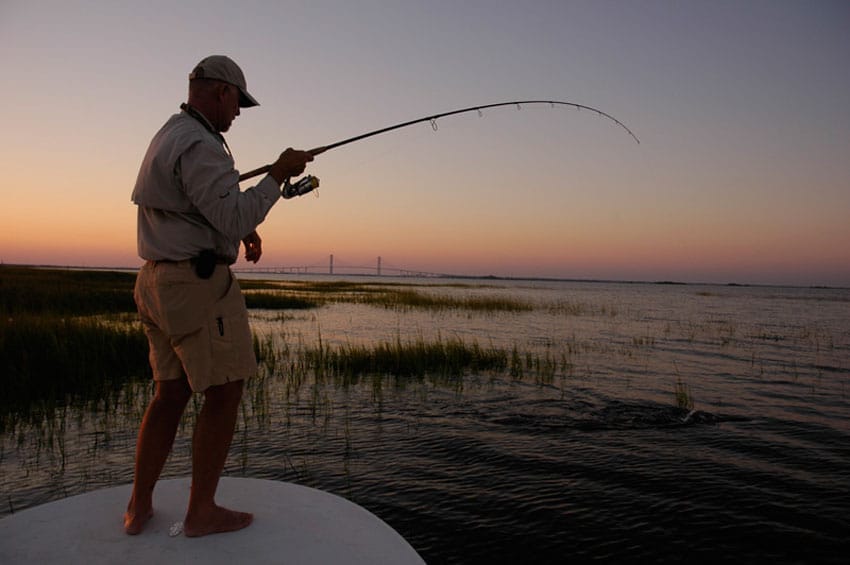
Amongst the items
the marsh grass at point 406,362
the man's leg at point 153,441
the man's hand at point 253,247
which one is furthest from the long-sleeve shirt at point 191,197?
the marsh grass at point 406,362

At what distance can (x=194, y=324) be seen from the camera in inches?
104

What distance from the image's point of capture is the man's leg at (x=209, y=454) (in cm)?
277

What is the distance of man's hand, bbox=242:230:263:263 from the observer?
10.8 ft

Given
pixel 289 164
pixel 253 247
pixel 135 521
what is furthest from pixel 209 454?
pixel 289 164

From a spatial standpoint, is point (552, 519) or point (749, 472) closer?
point (552, 519)

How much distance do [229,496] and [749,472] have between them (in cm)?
544

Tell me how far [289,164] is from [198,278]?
764mm

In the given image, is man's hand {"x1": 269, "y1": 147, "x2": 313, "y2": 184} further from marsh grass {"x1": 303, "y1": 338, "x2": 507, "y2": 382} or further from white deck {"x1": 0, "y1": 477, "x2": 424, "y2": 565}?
marsh grass {"x1": 303, "y1": 338, "x2": 507, "y2": 382}

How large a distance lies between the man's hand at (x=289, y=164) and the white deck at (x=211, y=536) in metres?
1.77

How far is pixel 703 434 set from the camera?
7547 mm

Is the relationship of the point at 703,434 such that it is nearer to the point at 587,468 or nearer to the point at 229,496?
the point at 587,468

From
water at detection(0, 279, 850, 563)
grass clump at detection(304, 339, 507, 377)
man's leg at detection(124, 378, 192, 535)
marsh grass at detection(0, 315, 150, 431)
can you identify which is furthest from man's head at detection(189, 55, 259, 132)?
grass clump at detection(304, 339, 507, 377)

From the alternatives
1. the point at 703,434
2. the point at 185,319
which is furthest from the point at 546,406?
the point at 185,319

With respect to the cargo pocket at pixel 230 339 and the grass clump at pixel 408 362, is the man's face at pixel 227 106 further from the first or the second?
the grass clump at pixel 408 362
